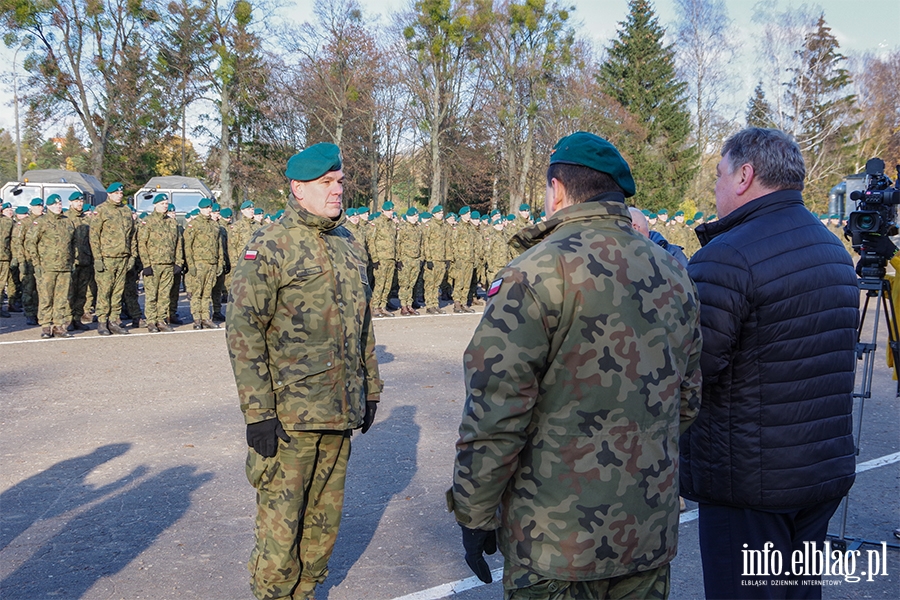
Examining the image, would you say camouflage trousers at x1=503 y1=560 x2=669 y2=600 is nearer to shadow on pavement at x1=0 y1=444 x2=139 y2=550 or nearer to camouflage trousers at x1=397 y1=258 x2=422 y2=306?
shadow on pavement at x1=0 y1=444 x2=139 y2=550

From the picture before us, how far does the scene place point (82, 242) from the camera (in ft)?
43.7

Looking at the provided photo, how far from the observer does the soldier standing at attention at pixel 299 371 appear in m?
3.43

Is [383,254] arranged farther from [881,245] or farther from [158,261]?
[881,245]

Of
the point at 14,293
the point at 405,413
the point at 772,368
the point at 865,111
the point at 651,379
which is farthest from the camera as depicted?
the point at 865,111

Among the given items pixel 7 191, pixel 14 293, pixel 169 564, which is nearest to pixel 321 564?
pixel 169 564

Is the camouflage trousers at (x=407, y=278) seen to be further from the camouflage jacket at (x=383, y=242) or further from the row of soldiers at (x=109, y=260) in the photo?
the row of soldiers at (x=109, y=260)

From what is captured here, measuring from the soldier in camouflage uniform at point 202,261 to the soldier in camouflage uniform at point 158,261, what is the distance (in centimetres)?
59

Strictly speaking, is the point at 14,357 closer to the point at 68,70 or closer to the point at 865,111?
the point at 68,70

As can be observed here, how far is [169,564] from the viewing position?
4117 millimetres

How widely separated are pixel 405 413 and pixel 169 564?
11.6ft

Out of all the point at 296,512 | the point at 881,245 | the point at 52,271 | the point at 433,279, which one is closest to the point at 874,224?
the point at 881,245

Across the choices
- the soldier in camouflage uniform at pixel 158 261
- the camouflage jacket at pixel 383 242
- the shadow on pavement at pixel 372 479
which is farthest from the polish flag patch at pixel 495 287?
the camouflage jacket at pixel 383 242

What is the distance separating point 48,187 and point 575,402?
2542 cm

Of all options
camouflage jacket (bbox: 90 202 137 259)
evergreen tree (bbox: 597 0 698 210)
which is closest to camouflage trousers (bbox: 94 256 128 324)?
camouflage jacket (bbox: 90 202 137 259)
